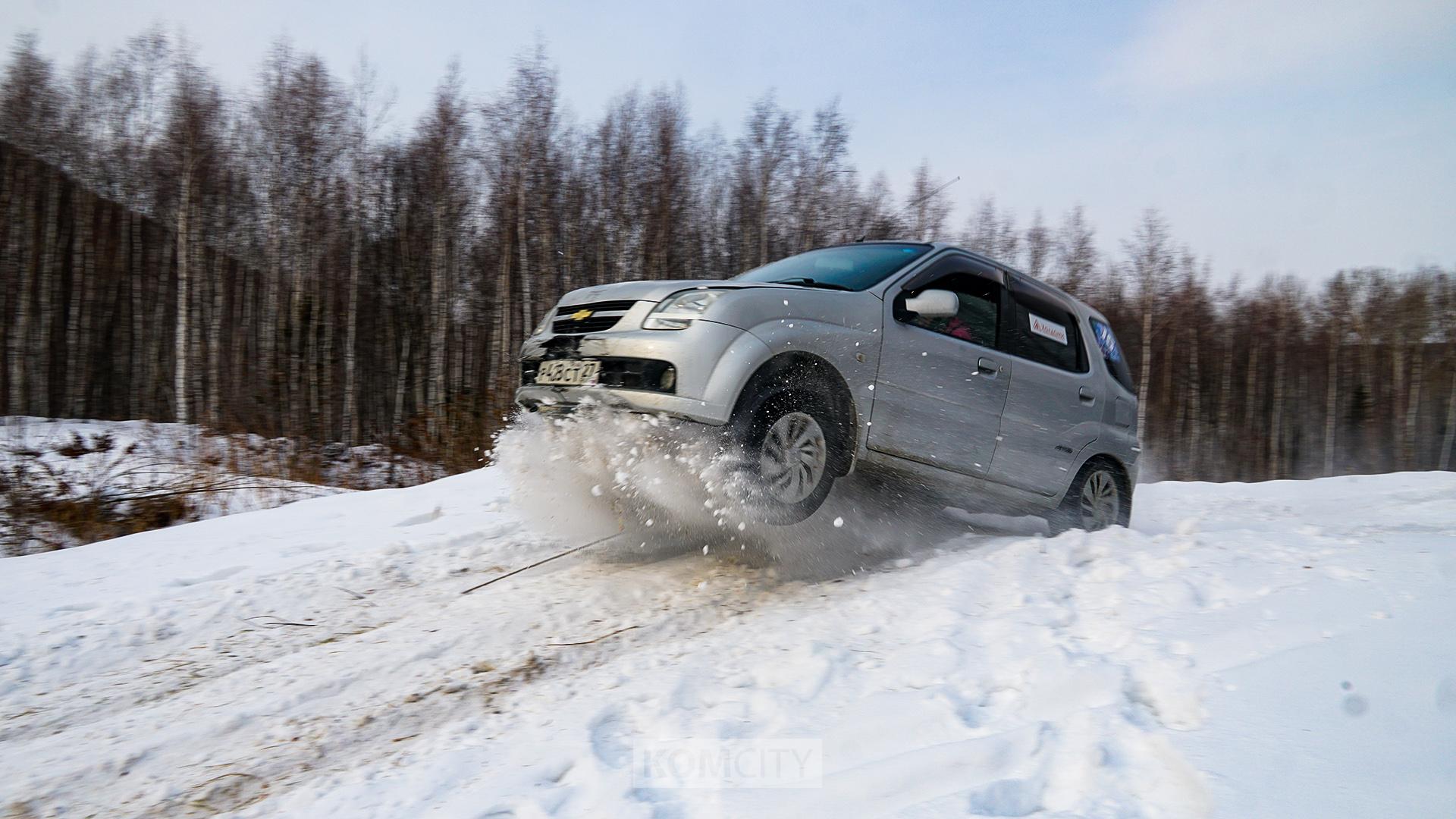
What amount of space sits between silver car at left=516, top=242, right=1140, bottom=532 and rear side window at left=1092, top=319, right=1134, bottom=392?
0.38 meters

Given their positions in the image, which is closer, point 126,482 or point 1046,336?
point 1046,336

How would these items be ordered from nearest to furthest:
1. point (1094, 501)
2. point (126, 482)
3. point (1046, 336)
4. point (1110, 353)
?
point (1046, 336), point (1094, 501), point (1110, 353), point (126, 482)

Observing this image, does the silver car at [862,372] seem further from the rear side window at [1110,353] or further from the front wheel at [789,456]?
the rear side window at [1110,353]

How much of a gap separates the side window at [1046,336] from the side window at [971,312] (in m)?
0.22

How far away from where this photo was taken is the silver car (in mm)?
3754

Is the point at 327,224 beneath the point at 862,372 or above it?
above

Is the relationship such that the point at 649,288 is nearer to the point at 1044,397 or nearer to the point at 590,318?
the point at 590,318

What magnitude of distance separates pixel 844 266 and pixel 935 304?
26.3 inches

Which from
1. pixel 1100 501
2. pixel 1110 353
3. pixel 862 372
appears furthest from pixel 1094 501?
pixel 862 372

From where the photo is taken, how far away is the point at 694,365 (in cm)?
366

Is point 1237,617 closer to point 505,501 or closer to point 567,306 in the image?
point 567,306

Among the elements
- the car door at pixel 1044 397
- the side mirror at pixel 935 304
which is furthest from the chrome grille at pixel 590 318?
the car door at pixel 1044 397

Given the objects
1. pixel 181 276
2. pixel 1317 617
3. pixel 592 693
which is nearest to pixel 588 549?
pixel 592 693

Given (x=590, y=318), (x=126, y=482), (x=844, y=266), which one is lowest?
(x=126, y=482)
